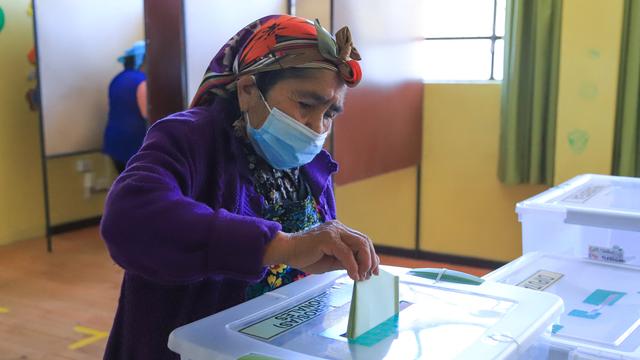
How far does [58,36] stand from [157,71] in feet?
5.24

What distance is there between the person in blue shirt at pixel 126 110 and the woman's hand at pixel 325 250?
3.56 metres

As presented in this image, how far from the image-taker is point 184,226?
0.74 metres

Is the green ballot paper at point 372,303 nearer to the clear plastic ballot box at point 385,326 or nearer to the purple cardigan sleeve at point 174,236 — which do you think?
the clear plastic ballot box at point 385,326

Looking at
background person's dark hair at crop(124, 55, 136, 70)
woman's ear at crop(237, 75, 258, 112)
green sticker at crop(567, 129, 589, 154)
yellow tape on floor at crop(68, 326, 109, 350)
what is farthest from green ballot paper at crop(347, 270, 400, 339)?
background person's dark hair at crop(124, 55, 136, 70)

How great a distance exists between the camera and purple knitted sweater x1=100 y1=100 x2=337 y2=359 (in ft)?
2.42

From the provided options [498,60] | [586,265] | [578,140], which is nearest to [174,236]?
[586,265]

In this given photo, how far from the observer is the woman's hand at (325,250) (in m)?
0.75

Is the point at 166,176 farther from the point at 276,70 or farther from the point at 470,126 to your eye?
the point at 470,126

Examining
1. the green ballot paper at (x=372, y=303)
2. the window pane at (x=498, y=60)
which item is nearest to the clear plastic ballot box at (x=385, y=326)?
the green ballot paper at (x=372, y=303)

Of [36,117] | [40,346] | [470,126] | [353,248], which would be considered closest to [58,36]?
[36,117]

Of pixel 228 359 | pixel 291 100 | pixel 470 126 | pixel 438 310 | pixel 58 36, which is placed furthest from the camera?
pixel 58 36

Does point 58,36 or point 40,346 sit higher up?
point 58,36

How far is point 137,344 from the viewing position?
36.3 inches

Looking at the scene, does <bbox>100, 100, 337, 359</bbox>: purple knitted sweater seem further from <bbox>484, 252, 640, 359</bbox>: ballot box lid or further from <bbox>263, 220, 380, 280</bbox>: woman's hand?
<bbox>484, 252, 640, 359</bbox>: ballot box lid
